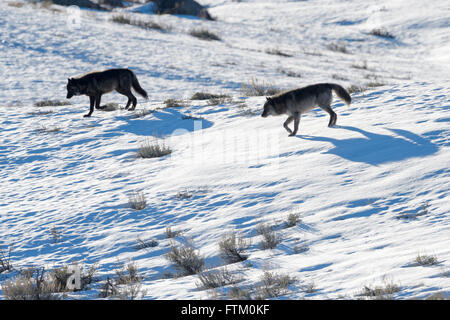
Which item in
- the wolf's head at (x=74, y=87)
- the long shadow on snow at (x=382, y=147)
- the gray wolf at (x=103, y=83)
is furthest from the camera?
the wolf's head at (x=74, y=87)

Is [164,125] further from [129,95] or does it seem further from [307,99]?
[307,99]

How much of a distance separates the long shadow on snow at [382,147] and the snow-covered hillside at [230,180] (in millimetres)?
32

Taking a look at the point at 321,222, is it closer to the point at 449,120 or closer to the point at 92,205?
the point at 92,205

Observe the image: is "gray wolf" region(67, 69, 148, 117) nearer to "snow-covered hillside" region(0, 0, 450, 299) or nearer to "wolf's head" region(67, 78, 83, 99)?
"wolf's head" region(67, 78, 83, 99)

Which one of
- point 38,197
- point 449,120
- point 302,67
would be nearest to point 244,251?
point 38,197

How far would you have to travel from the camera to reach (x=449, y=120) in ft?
26.2

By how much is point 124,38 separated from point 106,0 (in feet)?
44.2

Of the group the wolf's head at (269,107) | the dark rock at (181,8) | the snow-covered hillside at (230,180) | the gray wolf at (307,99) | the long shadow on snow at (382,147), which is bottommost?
the snow-covered hillside at (230,180)

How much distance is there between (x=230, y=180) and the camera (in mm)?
7254

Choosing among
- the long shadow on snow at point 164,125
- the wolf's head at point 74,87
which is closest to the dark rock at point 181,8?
the wolf's head at point 74,87

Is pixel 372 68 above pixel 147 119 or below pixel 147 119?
above

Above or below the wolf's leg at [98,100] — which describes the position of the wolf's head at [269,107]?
above

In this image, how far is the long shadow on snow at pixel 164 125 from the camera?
1050cm

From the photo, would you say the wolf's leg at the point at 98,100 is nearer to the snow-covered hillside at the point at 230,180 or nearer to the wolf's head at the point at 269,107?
the snow-covered hillside at the point at 230,180
